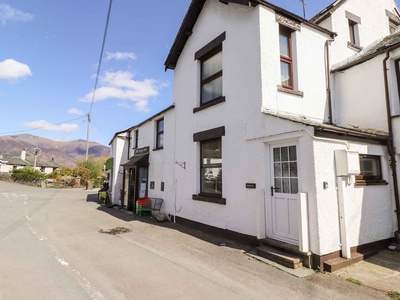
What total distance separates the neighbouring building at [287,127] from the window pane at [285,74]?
0.03 meters

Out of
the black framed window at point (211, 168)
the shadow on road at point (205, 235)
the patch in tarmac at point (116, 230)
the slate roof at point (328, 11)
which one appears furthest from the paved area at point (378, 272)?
the slate roof at point (328, 11)

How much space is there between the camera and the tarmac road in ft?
12.5

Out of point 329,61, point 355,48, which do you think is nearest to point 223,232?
point 329,61

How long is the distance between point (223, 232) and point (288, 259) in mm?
2562

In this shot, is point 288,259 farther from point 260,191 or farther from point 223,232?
point 223,232

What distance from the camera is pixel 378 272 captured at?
4.61m

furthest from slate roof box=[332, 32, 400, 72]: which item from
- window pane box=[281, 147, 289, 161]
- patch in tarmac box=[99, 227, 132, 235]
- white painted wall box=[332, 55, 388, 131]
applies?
patch in tarmac box=[99, 227, 132, 235]

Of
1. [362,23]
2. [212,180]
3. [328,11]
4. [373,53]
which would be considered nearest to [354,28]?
[362,23]

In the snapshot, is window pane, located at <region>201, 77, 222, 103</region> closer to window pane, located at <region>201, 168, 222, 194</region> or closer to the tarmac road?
window pane, located at <region>201, 168, 222, 194</region>

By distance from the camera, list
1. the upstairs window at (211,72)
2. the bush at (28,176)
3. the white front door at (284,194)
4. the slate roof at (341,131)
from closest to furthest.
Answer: the slate roof at (341,131) → the white front door at (284,194) → the upstairs window at (211,72) → the bush at (28,176)

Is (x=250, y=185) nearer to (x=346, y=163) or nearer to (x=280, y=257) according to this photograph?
(x=280, y=257)

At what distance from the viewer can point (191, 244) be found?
657 cm

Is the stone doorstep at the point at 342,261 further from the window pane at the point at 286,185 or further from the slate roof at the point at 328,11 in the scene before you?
the slate roof at the point at 328,11

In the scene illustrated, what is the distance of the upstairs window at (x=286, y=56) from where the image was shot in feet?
23.7
